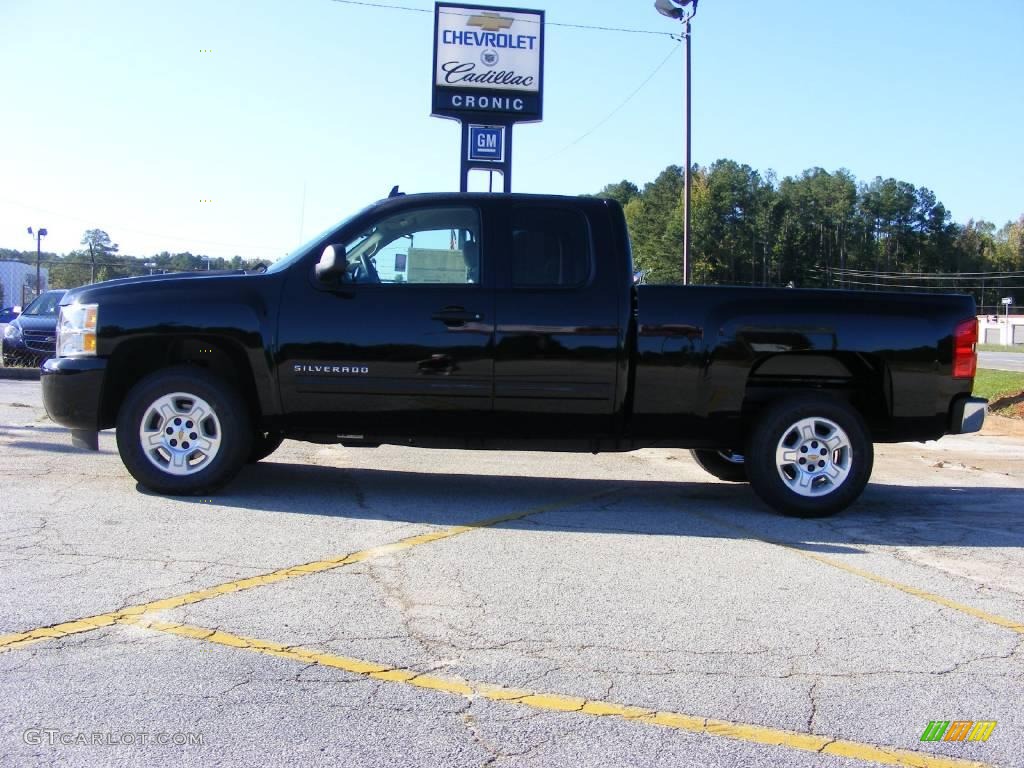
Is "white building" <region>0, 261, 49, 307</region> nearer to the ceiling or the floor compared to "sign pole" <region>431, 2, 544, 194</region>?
nearer to the floor

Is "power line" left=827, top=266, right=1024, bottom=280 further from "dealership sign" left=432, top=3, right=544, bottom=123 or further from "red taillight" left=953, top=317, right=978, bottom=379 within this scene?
"red taillight" left=953, top=317, right=978, bottom=379

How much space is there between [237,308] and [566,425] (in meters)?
2.32

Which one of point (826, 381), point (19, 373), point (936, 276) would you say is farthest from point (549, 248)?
point (936, 276)

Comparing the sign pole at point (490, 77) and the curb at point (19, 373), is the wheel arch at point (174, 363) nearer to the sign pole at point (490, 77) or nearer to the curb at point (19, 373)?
the curb at point (19, 373)

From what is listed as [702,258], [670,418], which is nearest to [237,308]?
[670,418]

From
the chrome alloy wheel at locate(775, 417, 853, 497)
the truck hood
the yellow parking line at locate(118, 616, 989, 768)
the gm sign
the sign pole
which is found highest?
the sign pole

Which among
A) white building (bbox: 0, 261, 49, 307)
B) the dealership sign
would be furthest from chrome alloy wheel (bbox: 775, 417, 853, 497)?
white building (bbox: 0, 261, 49, 307)

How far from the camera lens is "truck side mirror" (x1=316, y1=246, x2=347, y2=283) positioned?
6.21 metres

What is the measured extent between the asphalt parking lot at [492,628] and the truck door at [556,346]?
0.67 metres

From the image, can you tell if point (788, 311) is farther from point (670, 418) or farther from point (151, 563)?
point (151, 563)

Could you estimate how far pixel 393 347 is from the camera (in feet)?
20.8

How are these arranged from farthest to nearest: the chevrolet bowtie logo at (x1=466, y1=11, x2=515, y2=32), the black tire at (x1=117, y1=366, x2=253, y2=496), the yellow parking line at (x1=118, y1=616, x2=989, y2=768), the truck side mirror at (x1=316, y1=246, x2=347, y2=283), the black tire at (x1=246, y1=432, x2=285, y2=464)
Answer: the chevrolet bowtie logo at (x1=466, y1=11, x2=515, y2=32) → the black tire at (x1=246, y1=432, x2=285, y2=464) → the black tire at (x1=117, y1=366, x2=253, y2=496) → the truck side mirror at (x1=316, y1=246, x2=347, y2=283) → the yellow parking line at (x1=118, y1=616, x2=989, y2=768)

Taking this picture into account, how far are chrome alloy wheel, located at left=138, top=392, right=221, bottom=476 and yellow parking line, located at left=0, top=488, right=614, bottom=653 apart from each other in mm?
1779

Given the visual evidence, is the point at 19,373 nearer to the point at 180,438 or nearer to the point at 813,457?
the point at 180,438
